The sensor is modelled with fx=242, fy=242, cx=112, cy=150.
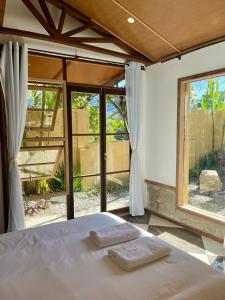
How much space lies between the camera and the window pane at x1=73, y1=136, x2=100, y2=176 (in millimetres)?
3553

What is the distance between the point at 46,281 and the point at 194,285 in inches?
32.9

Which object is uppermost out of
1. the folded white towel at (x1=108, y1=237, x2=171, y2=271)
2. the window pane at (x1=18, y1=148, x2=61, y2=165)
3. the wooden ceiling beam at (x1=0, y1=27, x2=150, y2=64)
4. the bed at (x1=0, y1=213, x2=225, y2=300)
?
the wooden ceiling beam at (x1=0, y1=27, x2=150, y2=64)

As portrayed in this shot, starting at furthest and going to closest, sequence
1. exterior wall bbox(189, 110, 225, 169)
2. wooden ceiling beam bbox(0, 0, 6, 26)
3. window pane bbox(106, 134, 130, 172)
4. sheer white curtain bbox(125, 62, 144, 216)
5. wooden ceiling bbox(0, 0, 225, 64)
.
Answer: window pane bbox(106, 134, 130, 172)
sheer white curtain bbox(125, 62, 144, 216)
exterior wall bbox(189, 110, 225, 169)
wooden ceiling bbox(0, 0, 225, 64)
wooden ceiling beam bbox(0, 0, 6, 26)

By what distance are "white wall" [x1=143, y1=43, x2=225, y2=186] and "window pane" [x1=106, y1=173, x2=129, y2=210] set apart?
392mm

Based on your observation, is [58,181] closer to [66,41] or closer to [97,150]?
A: [97,150]

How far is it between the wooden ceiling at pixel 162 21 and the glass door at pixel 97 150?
2.90 ft

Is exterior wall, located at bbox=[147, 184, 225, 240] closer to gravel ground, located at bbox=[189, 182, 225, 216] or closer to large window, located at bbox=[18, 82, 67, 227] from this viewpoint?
gravel ground, located at bbox=[189, 182, 225, 216]

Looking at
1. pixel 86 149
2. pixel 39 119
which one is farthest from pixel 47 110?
pixel 86 149

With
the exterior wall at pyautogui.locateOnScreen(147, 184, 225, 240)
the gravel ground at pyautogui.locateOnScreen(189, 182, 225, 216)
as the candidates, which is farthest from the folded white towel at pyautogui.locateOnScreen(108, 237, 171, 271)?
the gravel ground at pyautogui.locateOnScreen(189, 182, 225, 216)

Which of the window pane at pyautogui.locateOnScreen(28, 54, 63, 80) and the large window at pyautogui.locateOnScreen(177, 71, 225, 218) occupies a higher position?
the window pane at pyautogui.locateOnScreen(28, 54, 63, 80)

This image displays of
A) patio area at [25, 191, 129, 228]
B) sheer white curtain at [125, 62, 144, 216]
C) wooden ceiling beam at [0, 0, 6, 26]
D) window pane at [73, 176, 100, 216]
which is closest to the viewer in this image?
wooden ceiling beam at [0, 0, 6, 26]

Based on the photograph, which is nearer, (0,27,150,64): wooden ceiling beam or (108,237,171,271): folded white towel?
(108,237,171,271): folded white towel

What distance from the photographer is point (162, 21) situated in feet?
9.16

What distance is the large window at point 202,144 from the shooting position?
121 inches
